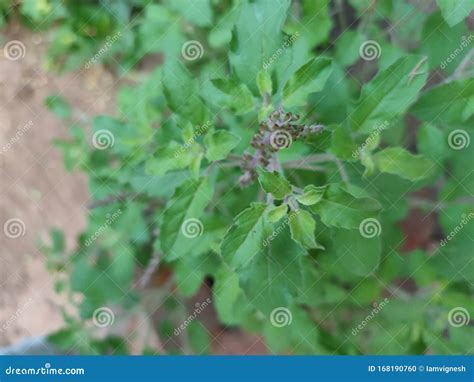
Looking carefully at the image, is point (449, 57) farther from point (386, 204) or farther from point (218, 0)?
point (218, 0)

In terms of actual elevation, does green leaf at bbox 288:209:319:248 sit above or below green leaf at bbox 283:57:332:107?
below

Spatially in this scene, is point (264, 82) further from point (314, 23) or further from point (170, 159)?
point (314, 23)

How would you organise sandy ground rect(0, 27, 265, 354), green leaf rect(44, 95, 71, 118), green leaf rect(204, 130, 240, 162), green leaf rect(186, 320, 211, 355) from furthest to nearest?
sandy ground rect(0, 27, 265, 354) → green leaf rect(44, 95, 71, 118) → green leaf rect(186, 320, 211, 355) → green leaf rect(204, 130, 240, 162)

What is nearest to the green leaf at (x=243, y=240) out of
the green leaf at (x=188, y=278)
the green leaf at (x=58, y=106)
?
the green leaf at (x=188, y=278)

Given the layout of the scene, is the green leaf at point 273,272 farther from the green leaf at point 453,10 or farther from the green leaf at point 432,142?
the green leaf at point 453,10

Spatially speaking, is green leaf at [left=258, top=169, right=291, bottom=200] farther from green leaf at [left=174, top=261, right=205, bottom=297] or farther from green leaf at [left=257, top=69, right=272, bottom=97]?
green leaf at [left=174, top=261, right=205, bottom=297]

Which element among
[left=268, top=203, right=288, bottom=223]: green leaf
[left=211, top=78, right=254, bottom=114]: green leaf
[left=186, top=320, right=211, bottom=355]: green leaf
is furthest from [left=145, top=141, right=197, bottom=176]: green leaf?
[left=186, top=320, right=211, bottom=355]: green leaf
